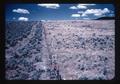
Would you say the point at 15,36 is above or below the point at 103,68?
above

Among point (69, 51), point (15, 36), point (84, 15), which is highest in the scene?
point (84, 15)

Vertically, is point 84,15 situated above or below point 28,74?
above

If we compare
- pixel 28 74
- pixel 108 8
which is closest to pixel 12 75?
pixel 28 74

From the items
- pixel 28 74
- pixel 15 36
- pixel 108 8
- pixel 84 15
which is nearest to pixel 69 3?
pixel 84 15

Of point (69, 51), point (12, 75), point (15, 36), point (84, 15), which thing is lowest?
point (12, 75)

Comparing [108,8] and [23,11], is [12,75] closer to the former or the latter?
[23,11]
